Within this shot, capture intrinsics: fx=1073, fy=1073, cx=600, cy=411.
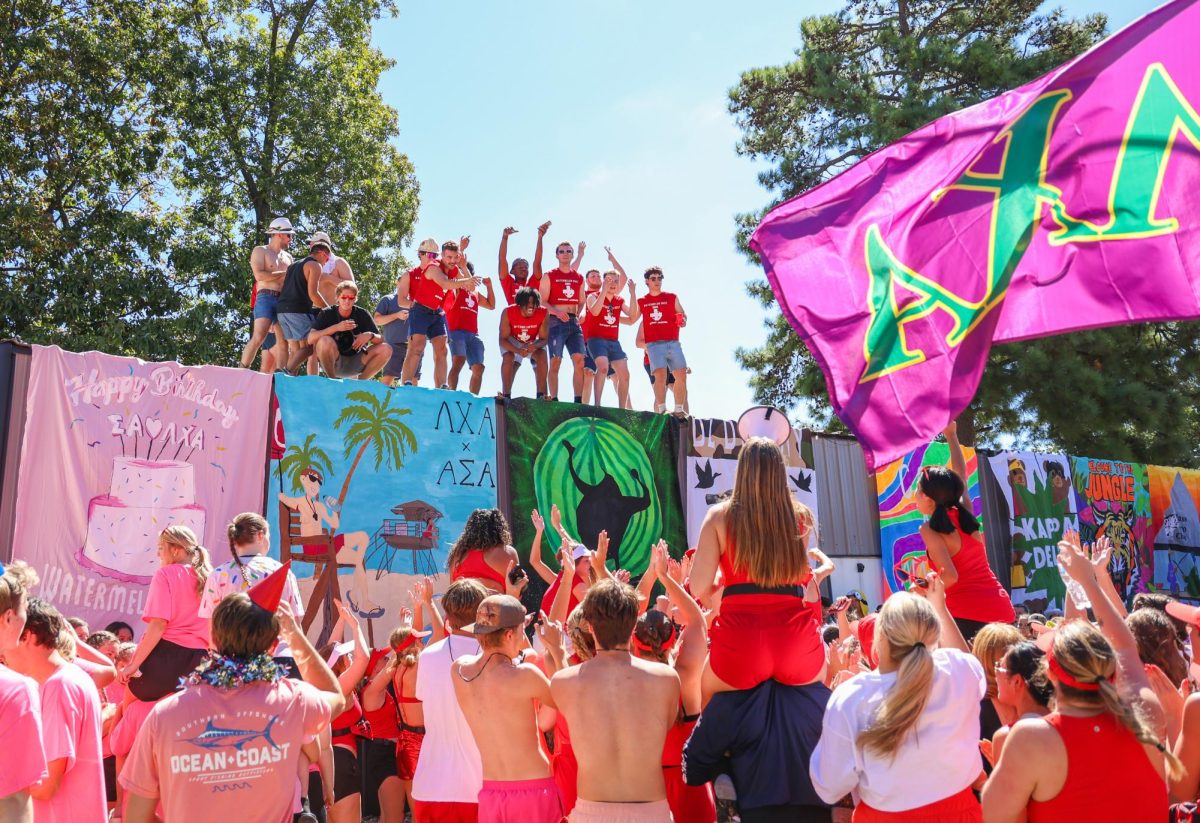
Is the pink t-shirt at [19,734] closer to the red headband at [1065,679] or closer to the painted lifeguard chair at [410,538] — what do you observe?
the red headband at [1065,679]

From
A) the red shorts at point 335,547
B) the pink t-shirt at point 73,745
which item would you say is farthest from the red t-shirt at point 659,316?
the pink t-shirt at point 73,745

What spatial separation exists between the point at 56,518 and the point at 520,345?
5.40 metres

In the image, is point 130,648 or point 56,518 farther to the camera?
point 56,518

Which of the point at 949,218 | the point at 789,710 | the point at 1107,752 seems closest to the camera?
the point at 1107,752

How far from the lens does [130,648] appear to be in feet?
22.7

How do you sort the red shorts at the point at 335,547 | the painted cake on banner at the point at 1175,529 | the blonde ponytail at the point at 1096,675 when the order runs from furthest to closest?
the painted cake on banner at the point at 1175,529
the red shorts at the point at 335,547
the blonde ponytail at the point at 1096,675

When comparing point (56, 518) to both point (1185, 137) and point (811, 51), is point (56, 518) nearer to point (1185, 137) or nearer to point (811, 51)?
point (1185, 137)

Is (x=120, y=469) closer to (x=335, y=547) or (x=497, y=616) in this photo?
(x=335, y=547)

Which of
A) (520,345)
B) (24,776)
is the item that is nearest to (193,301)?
(520,345)

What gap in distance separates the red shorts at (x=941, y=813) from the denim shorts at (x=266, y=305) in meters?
9.17

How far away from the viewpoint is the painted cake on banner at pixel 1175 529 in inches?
704

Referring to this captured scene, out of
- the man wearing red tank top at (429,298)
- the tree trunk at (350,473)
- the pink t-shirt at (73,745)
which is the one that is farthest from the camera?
the man wearing red tank top at (429,298)

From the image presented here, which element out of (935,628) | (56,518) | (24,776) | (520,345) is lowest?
(24,776)

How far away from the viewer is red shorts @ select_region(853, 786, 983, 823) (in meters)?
3.32
